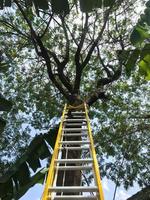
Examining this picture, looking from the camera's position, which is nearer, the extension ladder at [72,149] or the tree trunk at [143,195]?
the extension ladder at [72,149]

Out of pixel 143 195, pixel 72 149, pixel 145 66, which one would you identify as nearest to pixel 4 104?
pixel 72 149

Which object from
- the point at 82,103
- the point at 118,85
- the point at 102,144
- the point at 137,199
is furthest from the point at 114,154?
the point at 137,199

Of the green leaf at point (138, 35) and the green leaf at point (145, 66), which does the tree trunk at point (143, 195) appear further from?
the green leaf at point (138, 35)

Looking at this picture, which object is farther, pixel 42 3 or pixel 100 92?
pixel 100 92

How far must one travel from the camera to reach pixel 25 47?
13.4 meters

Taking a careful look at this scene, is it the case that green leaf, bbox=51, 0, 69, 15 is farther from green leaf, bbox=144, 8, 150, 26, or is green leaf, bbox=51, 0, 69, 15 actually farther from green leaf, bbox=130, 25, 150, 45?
green leaf, bbox=144, 8, 150, 26

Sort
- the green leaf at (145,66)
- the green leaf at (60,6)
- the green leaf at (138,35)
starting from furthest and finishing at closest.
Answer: the green leaf at (145,66), the green leaf at (138,35), the green leaf at (60,6)

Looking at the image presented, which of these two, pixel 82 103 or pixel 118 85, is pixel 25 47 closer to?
pixel 118 85

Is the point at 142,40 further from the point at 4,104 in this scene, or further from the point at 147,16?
the point at 4,104

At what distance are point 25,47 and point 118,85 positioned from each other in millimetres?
3534

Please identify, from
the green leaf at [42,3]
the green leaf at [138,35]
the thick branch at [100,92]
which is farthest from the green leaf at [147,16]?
the thick branch at [100,92]

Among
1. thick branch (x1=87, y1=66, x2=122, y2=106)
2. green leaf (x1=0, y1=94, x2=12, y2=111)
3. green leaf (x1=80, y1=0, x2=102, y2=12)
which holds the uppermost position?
thick branch (x1=87, y1=66, x2=122, y2=106)

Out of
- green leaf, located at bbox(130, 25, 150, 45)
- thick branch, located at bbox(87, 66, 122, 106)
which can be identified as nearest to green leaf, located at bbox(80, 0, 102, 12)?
green leaf, located at bbox(130, 25, 150, 45)

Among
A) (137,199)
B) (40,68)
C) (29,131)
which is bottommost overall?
(137,199)
